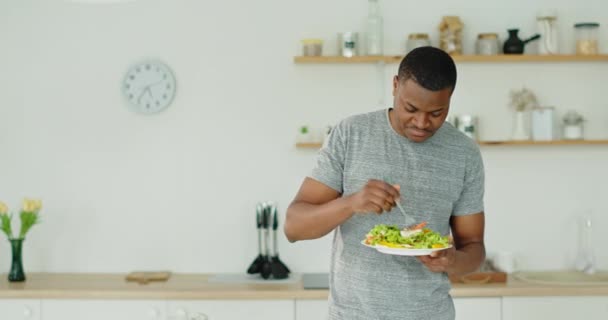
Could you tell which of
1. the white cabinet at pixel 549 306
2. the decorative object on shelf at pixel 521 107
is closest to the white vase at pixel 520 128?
the decorative object on shelf at pixel 521 107

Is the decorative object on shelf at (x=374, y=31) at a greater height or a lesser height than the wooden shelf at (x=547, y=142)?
greater

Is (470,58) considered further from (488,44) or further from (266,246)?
(266,246)

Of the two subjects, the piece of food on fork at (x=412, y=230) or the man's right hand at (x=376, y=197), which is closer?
the man's right hand at (x=376, y=197)

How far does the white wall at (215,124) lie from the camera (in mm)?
3859

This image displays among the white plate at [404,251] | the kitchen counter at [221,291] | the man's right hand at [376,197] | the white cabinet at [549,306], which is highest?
the man's right hand at [376,197]

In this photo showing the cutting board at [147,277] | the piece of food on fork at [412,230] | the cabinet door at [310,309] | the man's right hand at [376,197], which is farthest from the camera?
the cutting board at [147,277]

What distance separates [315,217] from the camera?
1.84 m

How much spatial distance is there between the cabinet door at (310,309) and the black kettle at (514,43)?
151 centimetres

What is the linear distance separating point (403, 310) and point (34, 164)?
2601 mm

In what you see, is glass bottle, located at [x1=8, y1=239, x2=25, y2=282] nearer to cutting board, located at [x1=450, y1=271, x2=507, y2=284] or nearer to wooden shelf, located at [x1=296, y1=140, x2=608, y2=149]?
wooden shelf, located at [x1=296, y1=140, x2=608, y2=149]

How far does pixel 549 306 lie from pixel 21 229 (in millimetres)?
2460

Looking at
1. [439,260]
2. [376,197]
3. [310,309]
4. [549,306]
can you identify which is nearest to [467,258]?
[439,260]

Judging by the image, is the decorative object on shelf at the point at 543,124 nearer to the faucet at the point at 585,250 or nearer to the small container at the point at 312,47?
the faucet at the point at 585,250

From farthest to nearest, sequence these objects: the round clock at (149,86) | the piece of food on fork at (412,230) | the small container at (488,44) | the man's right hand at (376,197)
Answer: the round clock at (149,86) < the small container at (488,44) < the piece of food on fork at (412,230) < the man's right hand at (376,197)
